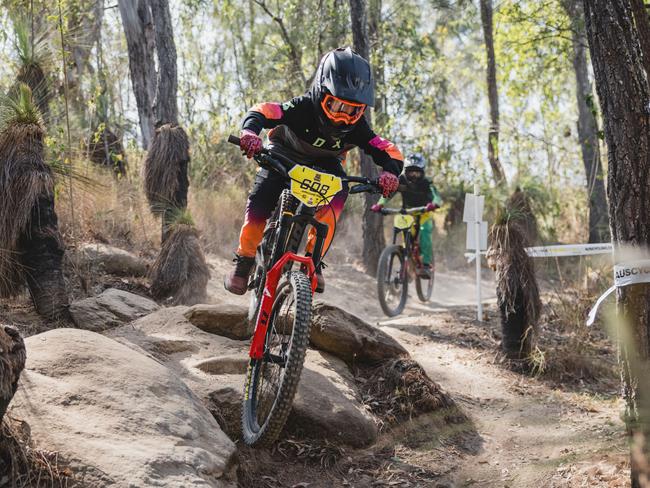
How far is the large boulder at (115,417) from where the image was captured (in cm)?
285

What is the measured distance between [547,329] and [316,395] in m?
4.44

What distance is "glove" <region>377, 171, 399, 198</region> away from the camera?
4406mm

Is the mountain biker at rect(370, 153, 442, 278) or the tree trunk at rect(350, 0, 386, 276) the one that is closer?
the mountain biker at rect(370, 153, 442, 278)

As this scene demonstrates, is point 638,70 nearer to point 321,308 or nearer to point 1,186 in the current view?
point 321,308

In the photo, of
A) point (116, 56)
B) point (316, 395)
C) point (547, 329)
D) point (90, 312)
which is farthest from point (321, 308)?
point (116, 56)

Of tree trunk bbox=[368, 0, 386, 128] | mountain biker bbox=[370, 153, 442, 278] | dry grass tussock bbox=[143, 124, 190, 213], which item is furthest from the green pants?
tree trunk bbox=[368, 0, 386, 128]

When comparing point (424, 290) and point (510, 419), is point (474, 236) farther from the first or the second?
point (510, 419)

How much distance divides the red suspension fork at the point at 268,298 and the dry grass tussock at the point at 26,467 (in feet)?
5.11

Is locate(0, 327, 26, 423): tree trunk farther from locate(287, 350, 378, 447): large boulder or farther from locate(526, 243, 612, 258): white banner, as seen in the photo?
locate(526, 243, 612, 258): white banner

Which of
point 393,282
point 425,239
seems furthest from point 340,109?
point 425,239

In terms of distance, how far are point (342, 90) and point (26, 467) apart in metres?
2.81

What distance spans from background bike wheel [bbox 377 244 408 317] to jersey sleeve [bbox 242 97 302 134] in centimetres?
445

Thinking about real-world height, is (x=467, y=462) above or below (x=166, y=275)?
below

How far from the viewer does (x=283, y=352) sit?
4070 mm
